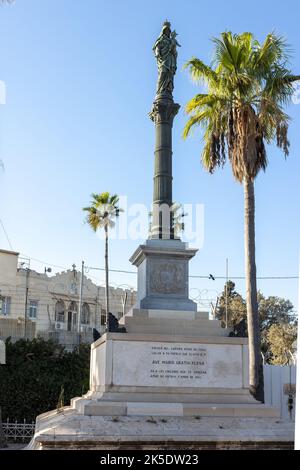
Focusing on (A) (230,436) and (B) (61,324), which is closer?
(A) (230,436)

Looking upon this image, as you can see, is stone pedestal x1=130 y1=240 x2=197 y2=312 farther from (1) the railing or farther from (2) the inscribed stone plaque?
(1) the railing

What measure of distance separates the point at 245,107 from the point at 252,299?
5.33 meters

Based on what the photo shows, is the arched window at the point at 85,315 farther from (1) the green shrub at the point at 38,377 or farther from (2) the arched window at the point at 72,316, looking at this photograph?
(1) the green shrub at the point at 38,377

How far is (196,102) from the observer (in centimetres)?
1658

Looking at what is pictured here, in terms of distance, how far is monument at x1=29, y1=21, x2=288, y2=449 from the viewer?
1049 cm

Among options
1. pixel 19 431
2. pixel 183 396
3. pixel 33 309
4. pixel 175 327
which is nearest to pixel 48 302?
pixel 33 309

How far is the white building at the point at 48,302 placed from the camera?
122 feet

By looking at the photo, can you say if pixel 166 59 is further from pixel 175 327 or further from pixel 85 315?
pixel 85 315

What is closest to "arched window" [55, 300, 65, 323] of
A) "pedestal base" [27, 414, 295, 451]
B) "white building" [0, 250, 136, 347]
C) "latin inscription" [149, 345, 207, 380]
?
"white building" [0, 250, 136, 347]

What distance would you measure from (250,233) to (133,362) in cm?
574

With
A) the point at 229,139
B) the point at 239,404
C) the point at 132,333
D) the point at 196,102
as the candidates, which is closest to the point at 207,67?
the point at 196,102
